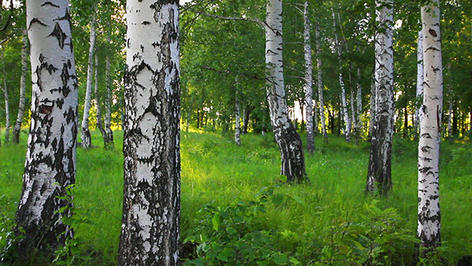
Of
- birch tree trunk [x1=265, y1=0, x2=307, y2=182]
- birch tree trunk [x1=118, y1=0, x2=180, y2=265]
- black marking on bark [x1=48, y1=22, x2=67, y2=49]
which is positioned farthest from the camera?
birch tree trunk [x1=265, y1=0, x2=307, y2=182]

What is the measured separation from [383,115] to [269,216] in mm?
3721

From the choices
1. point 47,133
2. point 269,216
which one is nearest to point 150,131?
point 47,133

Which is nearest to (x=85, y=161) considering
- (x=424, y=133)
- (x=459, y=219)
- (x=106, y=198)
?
(x=106, y=198)

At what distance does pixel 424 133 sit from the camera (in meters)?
4.05

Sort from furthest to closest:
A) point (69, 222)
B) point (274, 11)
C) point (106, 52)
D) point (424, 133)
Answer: point (106, 52), point (274, 11), point (424, 133), point (69, 222)

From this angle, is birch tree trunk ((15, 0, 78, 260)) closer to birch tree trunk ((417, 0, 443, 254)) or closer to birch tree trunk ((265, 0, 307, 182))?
birch tree trunk ((417, 0, 443, 254))

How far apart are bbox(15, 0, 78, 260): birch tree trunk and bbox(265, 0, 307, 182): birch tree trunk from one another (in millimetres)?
4742

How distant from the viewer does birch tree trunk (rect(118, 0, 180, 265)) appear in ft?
7.63

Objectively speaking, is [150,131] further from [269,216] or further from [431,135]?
[431,135]

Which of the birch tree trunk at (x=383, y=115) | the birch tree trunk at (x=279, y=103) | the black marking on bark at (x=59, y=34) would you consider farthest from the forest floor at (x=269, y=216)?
the black marking on bark at (x=59, y=34)

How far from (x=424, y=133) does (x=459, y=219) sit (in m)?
2.44

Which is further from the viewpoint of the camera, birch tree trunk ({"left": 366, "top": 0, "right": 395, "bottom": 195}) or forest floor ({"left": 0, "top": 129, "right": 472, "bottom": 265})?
birch tree trunk ({"left": 366, "top": 0, "right": 395, "bottom": 195})

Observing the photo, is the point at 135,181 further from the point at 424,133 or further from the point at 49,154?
the point at 424,133

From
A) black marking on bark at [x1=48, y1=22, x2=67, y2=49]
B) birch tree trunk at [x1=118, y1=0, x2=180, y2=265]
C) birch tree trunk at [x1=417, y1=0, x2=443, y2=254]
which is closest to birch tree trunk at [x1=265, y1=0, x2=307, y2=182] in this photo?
birch tree trunk at [x1=417, y1=0, x2=443, y2=254]
